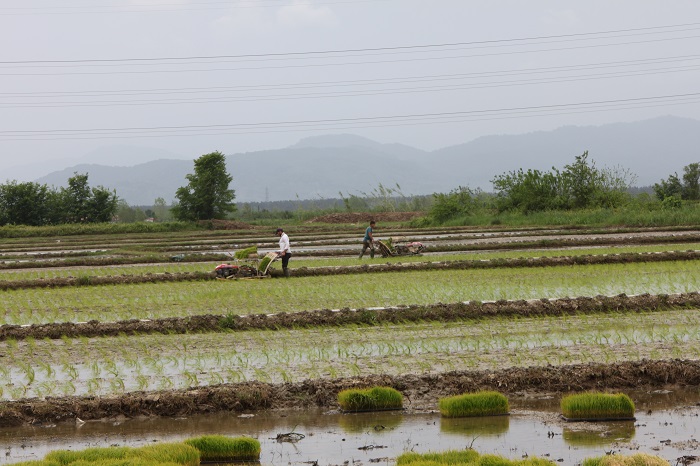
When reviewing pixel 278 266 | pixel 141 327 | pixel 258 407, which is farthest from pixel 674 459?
pixel 278 266

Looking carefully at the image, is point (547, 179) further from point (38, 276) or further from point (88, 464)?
point (88, 464)

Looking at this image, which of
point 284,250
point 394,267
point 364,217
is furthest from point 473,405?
point 364,217

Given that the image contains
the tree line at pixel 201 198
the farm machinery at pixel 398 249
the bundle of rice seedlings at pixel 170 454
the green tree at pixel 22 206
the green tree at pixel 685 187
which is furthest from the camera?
the green tree at pixel 22 206

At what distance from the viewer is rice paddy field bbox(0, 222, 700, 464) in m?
7.92

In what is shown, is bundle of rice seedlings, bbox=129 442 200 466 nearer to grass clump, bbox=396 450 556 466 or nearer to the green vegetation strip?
grass clump, bbox=396 450 556 466

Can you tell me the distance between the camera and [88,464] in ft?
18.8

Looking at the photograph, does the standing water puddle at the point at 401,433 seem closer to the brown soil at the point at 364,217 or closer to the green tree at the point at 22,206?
the brown soil at the point at 364,217

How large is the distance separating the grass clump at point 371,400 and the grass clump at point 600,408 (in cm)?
148

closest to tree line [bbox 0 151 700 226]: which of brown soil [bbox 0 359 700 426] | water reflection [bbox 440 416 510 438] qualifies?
brown soil [bbox 0 359 700 426]

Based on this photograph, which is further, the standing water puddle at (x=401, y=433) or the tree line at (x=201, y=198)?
the tree line at (x=201, y=198)

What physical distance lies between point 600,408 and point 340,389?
2.37 m

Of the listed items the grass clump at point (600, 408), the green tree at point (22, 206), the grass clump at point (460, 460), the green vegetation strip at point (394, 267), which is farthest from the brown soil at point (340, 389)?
the green tree at point (22, 206)

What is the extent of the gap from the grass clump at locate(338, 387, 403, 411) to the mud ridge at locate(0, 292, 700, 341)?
4.59 meters

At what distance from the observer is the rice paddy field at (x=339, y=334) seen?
7.92m
